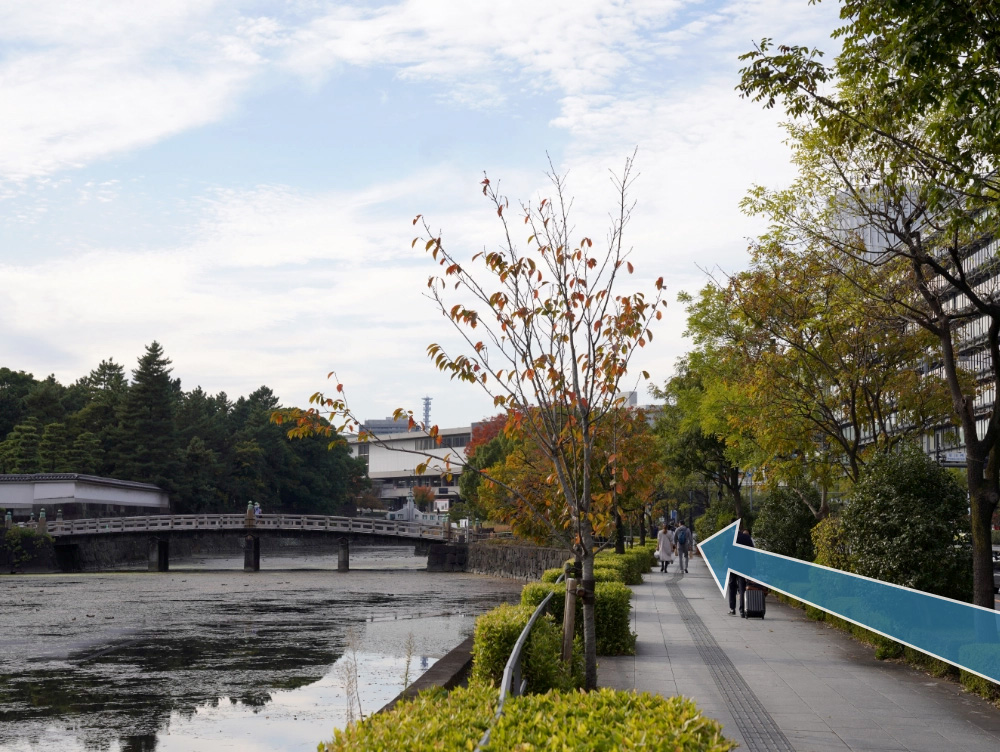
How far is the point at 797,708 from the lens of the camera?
383 inches

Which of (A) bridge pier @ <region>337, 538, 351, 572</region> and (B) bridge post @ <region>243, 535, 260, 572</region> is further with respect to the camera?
(A) bridge pier @ <region>337, 538, 351, 572</region>

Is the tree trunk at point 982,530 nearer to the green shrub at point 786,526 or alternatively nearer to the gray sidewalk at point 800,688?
the gray sidewalk at point 800,688

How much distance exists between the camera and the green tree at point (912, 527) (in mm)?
12531

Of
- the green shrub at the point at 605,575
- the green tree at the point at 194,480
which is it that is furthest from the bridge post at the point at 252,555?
the green shrub at the point at 605,575

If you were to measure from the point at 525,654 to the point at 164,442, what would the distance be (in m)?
68.1

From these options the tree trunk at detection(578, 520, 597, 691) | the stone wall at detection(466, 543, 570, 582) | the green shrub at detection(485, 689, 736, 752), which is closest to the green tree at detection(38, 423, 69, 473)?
the stone wall at detection(466, 543, 570, 582)

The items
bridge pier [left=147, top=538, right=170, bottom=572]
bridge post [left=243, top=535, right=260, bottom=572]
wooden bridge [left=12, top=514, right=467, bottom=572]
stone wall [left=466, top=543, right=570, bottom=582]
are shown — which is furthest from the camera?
bridge pier [left=147, top=538, right=170, bottom=572]

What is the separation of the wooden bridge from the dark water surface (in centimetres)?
1357

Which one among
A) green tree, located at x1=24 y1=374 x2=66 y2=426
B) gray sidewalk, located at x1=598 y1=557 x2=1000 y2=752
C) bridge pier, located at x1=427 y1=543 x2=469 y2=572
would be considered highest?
green tree, located at x1=24 y1=374 x2=66 y2=426

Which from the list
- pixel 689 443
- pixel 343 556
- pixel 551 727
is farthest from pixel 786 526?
pixel 343 556

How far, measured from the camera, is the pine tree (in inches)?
2763

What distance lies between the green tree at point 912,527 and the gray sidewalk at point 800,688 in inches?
47.0

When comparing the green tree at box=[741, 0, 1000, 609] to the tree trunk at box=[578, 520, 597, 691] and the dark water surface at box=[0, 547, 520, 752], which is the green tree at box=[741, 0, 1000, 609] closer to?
the tree trunk at box=[578, 520, 597, 691]

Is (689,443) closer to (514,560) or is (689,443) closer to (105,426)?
(514,560)
